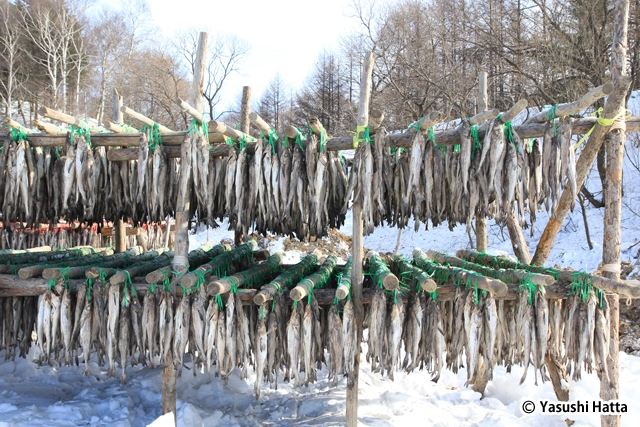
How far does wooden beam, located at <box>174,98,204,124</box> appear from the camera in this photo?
339 cm

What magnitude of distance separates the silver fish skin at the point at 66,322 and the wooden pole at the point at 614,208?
14.4 feet

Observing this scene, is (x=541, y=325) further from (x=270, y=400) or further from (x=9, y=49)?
(x=9, y=49)

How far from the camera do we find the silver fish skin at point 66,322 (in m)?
3.81

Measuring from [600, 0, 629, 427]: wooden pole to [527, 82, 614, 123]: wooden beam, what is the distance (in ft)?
1.53

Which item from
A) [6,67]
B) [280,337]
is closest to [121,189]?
[280,337]

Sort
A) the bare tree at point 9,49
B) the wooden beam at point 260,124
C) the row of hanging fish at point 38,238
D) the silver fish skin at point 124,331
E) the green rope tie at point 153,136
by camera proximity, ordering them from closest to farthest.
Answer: the wooden beam at point 260,124 → the silver fish skin at point 124,331 → the green rope tie at point 153,136 → the row of hanging fish at point 38,238 → the bare tree at point 9,49

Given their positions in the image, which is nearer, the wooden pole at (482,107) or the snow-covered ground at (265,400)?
the snow-covered ground at (265,400)

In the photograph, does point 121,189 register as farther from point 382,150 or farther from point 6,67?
point 6,67

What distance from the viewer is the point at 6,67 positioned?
79.5 feet

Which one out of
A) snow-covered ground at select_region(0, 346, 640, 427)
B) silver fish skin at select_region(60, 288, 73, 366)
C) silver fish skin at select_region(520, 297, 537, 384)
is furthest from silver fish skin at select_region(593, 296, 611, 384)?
silver fish skin at select_region(60, 288, 73, 366)

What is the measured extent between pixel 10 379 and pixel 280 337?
3329 mm

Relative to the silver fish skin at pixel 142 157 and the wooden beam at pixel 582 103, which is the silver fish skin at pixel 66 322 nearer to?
the silver fish skin at pixel 142 157

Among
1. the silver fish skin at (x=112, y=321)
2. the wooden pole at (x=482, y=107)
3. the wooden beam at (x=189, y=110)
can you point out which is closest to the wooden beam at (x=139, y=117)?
the wooden beam at (x=189, y=110)

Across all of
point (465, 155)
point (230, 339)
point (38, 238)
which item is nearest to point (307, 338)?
point (230, 339)
